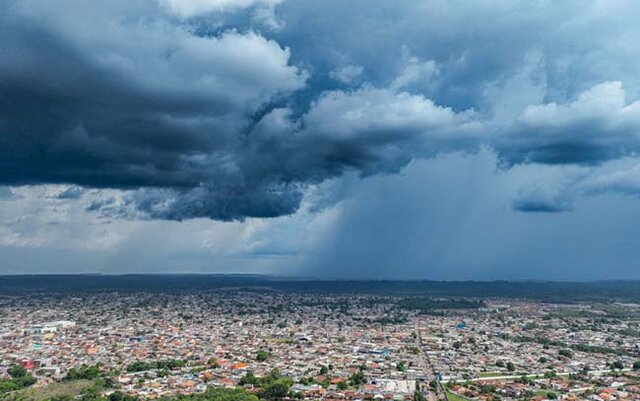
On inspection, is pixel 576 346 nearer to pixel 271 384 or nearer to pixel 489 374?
pixel 489 374

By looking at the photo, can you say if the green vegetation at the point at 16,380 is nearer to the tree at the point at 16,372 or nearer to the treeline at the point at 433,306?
the tree at the point at 16,372

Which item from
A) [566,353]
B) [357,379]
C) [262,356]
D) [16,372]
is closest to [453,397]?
[357,379]

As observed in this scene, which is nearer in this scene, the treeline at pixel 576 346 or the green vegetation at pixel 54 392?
the green vegetation at pixel 54 392

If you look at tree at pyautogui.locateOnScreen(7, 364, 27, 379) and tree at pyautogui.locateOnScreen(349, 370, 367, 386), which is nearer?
tree at pyautogui.locateOnScreen(349, 370, 367, 386)

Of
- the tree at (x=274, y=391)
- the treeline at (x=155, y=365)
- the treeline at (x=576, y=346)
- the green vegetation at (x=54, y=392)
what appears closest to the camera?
the green vegetation at (x=54, y=392)

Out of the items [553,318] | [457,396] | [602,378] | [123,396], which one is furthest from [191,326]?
[553,318]

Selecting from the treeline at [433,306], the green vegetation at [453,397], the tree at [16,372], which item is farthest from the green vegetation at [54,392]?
the treeline at [433,306]

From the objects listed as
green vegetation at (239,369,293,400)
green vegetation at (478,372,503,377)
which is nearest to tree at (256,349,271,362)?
green vegetation at (239,369,293,400)

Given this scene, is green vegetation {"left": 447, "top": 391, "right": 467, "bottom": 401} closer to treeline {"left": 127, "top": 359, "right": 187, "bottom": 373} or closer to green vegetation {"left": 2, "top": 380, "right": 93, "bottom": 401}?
treeline {"left": 127, "top": 359, "right": 187, "bottom": 373}

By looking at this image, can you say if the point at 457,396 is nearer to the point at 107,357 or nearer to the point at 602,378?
the point at 602,378

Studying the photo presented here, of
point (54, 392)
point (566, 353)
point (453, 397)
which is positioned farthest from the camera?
point (566, 353)

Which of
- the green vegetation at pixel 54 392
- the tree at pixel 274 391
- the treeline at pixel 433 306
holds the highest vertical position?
the treeline at pixel 433 306
